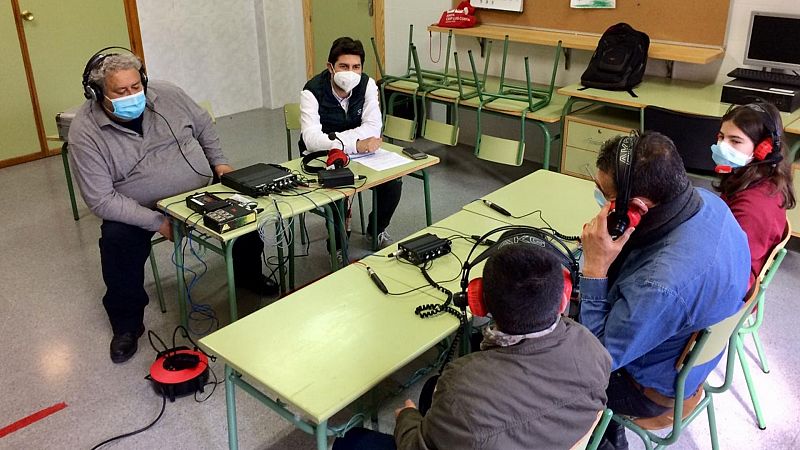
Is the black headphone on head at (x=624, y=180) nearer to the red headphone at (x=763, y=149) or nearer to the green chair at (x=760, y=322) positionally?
the green chair at (x=760, y=322)

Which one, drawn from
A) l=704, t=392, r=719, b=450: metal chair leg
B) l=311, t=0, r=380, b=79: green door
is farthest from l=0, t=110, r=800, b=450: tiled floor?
l=311, t=0, r=380, b=79: green door

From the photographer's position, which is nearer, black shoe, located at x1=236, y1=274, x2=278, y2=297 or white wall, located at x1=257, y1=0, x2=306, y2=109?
black shoe, located at x1=236, y1=274, x2=278, y2=297

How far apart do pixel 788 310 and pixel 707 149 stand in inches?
32.5

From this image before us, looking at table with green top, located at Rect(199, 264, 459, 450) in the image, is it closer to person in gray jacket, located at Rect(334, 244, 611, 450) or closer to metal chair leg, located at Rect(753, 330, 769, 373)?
person in gray jacket, located at Rect(334, 244, 611, 450)

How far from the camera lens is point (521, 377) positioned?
48.6 inches

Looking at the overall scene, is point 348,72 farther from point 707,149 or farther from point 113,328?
point 707,149

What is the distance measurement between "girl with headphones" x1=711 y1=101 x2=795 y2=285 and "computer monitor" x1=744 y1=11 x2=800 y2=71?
1484 millimetres

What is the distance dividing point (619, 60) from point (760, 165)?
71.9 inches

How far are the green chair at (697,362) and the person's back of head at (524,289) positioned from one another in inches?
21.4

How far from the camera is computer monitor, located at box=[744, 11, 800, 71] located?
11.5 ft

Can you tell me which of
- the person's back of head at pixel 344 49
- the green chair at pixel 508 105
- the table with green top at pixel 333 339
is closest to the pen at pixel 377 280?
the table with green top at pixel 333 339

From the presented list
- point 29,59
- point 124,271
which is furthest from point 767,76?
point 29,59

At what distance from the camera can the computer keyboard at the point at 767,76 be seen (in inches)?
137

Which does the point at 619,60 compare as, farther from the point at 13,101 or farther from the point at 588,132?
the point at 13,101
